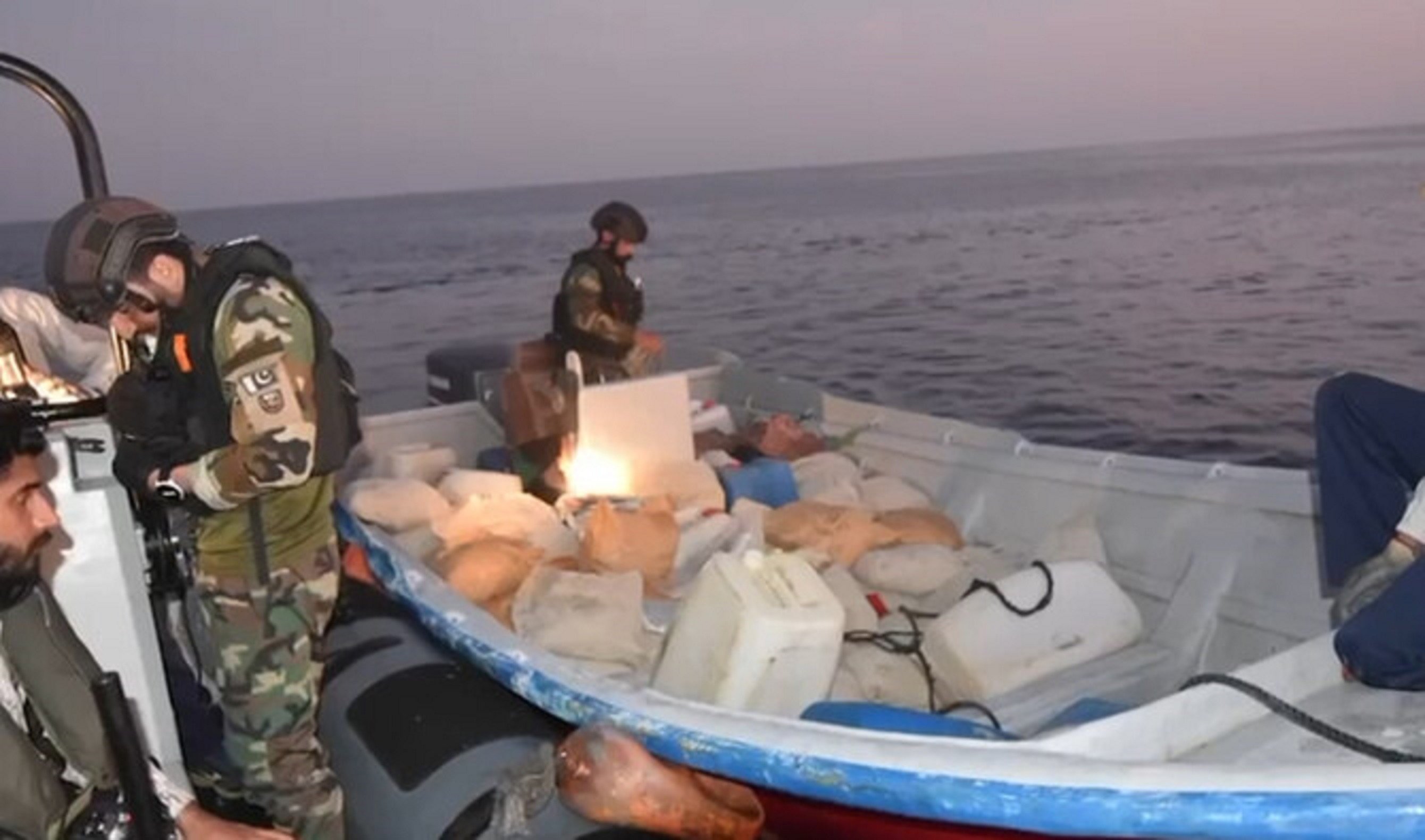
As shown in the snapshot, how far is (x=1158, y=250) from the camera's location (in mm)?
34031

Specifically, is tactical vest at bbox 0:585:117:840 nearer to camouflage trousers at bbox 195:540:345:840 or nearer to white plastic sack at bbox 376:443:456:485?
camouflage trousers at bbox 195:540:345:840

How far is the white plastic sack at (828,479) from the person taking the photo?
5.35 m

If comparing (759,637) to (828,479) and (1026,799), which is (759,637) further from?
(828,479)

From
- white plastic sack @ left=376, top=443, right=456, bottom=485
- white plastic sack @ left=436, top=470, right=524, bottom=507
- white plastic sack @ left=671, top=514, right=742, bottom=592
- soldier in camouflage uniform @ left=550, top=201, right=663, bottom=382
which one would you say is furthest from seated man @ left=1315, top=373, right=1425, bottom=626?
soldier in camouflage uniform @ left=550, top=201, right=663, bottom=382

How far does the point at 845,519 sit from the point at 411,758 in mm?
1881

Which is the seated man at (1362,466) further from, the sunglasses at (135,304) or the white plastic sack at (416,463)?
the white plastic sack at (416,463)

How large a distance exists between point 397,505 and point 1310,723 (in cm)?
340

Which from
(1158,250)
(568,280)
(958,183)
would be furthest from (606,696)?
(958,183)

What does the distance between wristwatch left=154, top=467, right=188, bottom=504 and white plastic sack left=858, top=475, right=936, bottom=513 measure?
2817 mm

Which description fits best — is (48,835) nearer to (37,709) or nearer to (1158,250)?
(37,709)

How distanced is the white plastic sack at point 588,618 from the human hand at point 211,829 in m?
1.64

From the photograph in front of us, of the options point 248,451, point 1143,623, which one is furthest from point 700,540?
point 248,451

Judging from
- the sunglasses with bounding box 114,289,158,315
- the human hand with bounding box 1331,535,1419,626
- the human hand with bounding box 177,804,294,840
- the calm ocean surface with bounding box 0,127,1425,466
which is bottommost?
the calm ocean surface with bounding box 0,127,1425,466

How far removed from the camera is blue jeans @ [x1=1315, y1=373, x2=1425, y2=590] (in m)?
3.21
